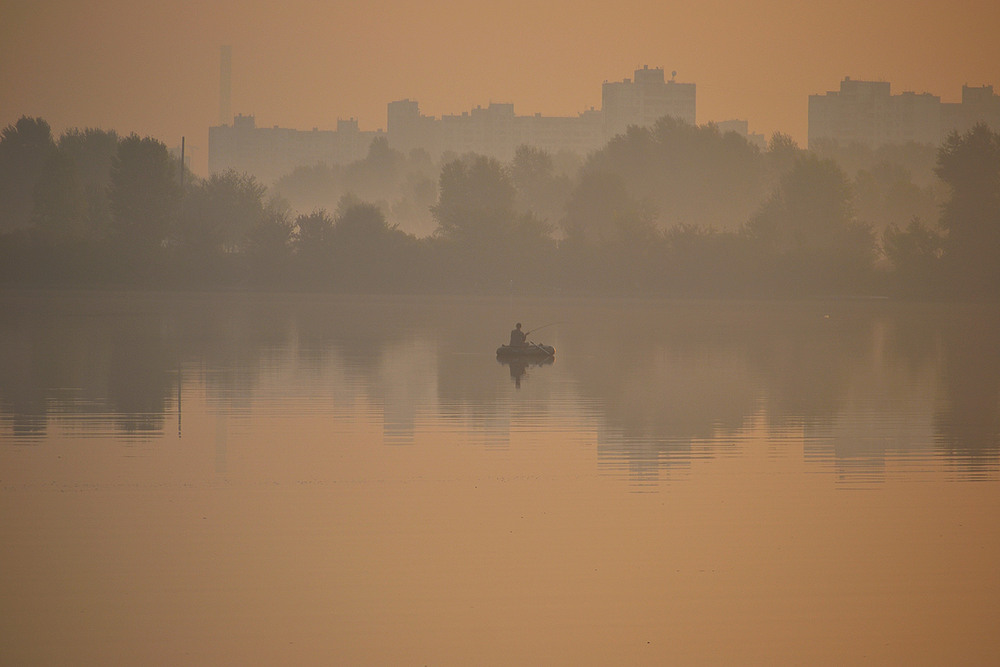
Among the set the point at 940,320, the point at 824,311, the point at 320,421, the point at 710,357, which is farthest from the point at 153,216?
the point at 320,421

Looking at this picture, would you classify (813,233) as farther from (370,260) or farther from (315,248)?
(315,248)

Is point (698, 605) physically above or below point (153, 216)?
below

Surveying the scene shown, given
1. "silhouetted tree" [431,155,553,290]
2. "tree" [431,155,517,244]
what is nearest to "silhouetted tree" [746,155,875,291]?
"silhouetted tree" [431,155,553,290]

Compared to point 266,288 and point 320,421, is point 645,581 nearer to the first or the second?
point 320,421

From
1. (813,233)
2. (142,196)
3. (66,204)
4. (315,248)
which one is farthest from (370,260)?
(813,233)

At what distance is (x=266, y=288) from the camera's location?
90.8m

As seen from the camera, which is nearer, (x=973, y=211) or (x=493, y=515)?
(x=493, y=515)

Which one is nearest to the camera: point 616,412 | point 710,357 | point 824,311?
point 616,412

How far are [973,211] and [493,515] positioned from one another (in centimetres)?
8327

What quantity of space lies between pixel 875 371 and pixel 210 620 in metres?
27.5

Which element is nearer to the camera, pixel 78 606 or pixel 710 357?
pixel 78 606

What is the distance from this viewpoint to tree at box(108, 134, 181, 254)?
89438 mm

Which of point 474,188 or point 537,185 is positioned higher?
point 537,185

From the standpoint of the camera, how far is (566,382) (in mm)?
30781
